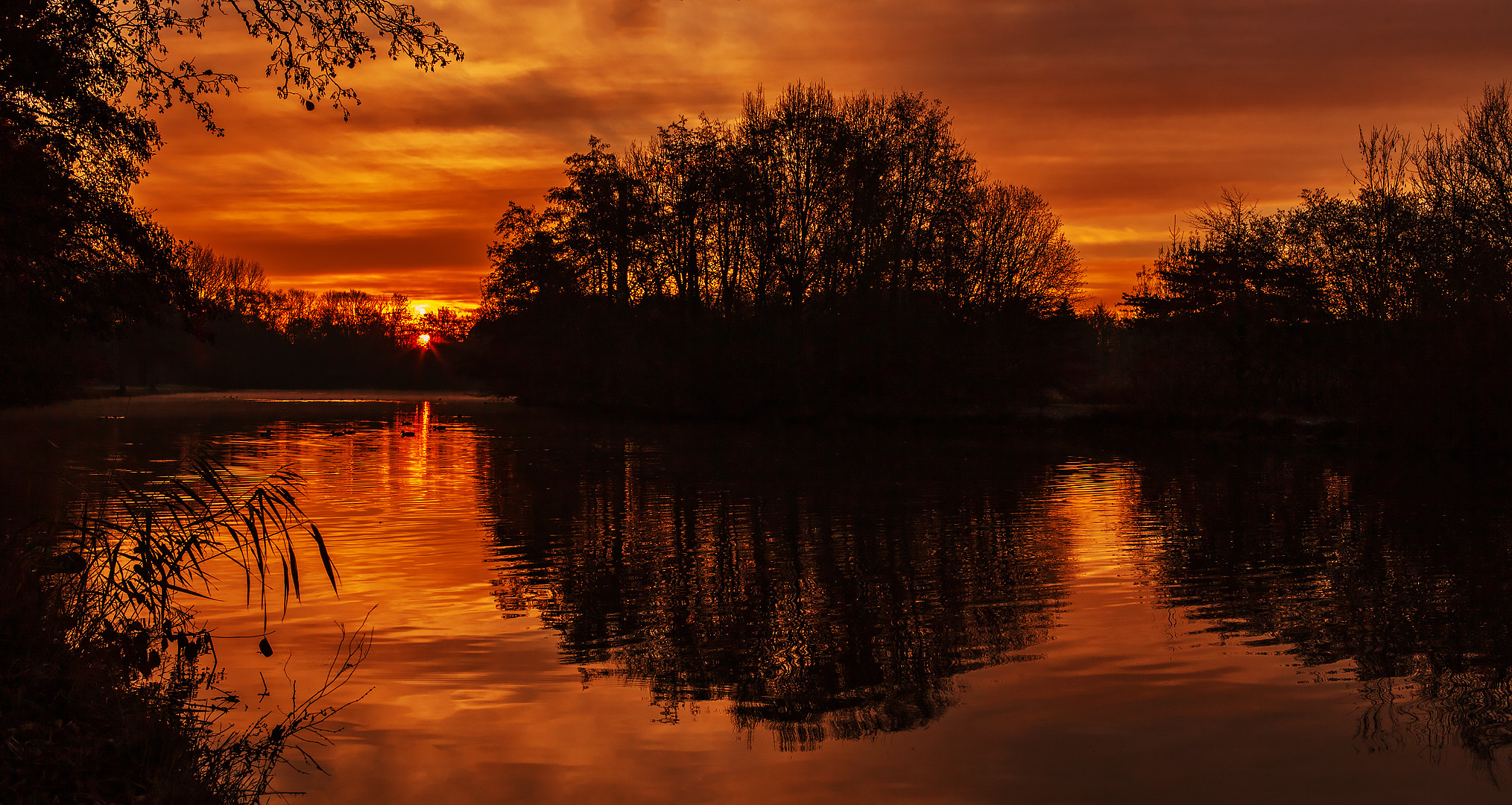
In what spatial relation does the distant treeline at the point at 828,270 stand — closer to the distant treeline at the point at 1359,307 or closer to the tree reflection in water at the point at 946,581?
the distant treeline at the point at 1359,307

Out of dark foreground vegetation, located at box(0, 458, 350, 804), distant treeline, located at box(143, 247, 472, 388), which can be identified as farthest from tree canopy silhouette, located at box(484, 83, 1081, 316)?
distant treeline, located at box(143, 247, 472, 388)

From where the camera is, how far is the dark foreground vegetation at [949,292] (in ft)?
123

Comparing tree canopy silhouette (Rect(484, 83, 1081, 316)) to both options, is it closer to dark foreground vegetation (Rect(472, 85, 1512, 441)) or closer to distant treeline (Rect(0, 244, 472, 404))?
dark foreground vegetation (Rect(472, 85, 1512, 441))

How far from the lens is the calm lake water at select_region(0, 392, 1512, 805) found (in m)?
7.51

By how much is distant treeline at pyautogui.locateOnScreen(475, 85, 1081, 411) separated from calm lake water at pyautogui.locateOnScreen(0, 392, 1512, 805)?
28990 millimetres

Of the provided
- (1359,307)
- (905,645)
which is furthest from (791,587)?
(1359,307)

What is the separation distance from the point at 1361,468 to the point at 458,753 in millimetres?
30208

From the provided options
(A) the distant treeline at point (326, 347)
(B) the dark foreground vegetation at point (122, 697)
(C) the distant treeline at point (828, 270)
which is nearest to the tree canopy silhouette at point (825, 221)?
(C) the distant treeline at point (828, 270)

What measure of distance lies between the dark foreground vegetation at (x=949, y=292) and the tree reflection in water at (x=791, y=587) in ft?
68.7

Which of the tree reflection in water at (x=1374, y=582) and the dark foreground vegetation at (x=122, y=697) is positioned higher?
the dark foreground vegetation at (x=122, y=697)

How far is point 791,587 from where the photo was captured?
13.8 meters

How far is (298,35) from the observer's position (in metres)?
12.2

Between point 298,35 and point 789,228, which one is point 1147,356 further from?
point 298,35

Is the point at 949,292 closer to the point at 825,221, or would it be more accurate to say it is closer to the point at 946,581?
the point at 825,221
